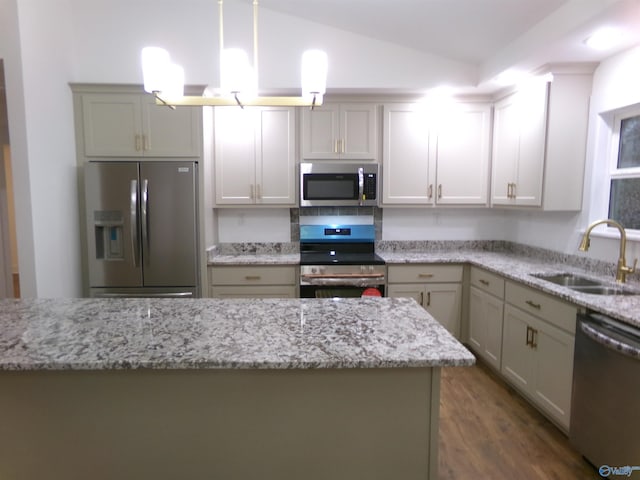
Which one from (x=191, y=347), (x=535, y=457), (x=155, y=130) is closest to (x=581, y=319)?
(x=535, y=457)

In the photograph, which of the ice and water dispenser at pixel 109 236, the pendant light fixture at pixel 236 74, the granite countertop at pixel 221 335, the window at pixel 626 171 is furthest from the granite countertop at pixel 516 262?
the pendant light fixture at pixel 236 74

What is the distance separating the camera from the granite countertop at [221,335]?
1.16 meters

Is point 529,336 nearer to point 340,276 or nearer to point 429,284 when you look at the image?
point 429,284

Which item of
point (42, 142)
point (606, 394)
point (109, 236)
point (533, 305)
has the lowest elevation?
point (606, 394)

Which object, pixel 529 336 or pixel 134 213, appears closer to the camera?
pixel 529 336

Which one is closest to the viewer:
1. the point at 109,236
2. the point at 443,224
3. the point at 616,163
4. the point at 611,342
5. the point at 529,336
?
the point at 611,342

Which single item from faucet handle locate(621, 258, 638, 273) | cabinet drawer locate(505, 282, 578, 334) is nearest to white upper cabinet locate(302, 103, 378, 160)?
cabinet drawer locate(505, 282, 578, 334)

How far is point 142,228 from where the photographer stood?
9.78 ft

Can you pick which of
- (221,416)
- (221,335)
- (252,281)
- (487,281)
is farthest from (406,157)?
(221,416)

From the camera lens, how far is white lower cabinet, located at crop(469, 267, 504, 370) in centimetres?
283

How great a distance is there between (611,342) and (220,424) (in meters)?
1.75

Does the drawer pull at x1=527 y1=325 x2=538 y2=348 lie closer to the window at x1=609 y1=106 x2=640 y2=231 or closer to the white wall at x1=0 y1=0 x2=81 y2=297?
the window at x1=609 y1=106 x2=640 y2=231

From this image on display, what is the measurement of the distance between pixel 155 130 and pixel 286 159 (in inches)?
44.3

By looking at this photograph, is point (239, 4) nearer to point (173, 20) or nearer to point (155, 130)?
point (173, 20)
